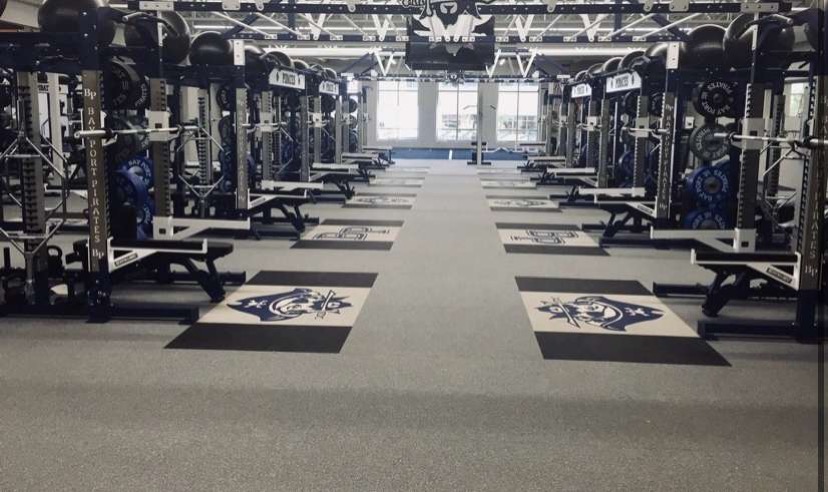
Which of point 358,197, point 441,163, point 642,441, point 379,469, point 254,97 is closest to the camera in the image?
point 379,469

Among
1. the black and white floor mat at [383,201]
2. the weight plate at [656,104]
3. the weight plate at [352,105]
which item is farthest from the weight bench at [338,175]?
the weight plate at [352,105]

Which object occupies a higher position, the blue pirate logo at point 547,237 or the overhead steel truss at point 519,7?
the overhead steel truss at point 519,7

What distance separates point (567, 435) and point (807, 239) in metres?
2.24

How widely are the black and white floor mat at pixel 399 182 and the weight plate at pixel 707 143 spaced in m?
6.98

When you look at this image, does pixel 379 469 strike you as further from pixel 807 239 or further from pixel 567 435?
pixel 807 239

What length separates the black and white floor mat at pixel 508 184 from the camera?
1355cm

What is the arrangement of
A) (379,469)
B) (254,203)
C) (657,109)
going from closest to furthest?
1. (379,469)
2. (254,203)
3. (657,109)

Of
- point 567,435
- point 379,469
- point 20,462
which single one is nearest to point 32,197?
point 20,462

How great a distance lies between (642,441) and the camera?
2928 millimetres

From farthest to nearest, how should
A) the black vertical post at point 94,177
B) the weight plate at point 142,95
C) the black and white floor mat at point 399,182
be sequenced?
the black and white floor mat at point 399,182, the weight plate at point 142,95, the black vertical post at point 94,177

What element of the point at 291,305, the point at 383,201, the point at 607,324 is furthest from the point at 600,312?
the point at 383,201

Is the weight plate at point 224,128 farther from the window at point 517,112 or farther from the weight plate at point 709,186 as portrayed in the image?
the window at point 517,112

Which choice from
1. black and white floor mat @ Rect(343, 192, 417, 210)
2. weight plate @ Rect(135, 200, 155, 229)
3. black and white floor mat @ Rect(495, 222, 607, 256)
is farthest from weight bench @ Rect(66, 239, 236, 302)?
black and white floor mat @ Rect(343, 192, 417, 210)

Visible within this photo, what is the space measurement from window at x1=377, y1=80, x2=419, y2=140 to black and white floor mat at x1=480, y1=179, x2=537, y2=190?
11973mm
